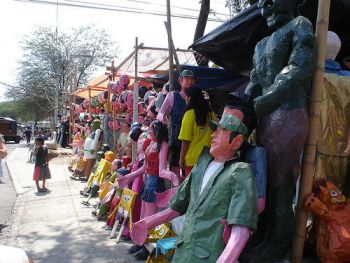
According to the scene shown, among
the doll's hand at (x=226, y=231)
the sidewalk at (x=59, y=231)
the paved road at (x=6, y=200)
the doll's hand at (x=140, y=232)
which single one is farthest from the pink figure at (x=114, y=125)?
the doll's hand at (x=226, y=231)

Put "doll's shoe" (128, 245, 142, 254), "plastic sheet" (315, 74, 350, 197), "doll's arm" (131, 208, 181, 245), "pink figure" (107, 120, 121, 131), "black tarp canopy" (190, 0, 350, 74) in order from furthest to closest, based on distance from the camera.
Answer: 1. "pink figure" (107, 120, 121, 131)
2. "doll's shoe" (128, 245, 142, 254)
3. "black tarp canopy" (190, 0, 350, 74)
4. "plastic sheet" (315, 74, 350, 197)
5. "doll's arm" (131, 208, 181, 245)

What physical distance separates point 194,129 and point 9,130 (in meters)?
32.3

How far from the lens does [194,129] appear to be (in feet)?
13.8

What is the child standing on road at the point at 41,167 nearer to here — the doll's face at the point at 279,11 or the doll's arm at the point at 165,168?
the doll's arm at the point at 165,168

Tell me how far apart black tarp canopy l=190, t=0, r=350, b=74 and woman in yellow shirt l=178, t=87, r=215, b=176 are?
2.01 ft

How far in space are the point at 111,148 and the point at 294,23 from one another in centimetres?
743

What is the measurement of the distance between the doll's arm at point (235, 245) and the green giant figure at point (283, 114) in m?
0.79

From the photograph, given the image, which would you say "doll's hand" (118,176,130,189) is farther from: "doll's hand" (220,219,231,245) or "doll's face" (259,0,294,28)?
"doll's hand" (220,219,231,245)

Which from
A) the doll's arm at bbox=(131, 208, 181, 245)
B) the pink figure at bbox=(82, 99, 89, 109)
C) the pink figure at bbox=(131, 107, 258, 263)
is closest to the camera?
the pink figure at bbox=(131, 107, 258, 263)

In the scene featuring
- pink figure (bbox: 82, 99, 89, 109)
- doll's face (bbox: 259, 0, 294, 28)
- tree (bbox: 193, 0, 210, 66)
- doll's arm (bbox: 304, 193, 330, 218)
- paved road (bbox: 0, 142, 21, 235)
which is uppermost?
tree (bbox: 193, 0, 210, 66)

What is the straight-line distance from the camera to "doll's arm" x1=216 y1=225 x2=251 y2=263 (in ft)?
6.00

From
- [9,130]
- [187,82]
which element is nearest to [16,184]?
[187,82]

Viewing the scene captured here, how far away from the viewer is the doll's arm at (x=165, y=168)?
4176mm

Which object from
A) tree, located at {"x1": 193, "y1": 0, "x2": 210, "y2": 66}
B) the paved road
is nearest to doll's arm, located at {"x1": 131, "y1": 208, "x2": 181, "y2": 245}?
the paved road
